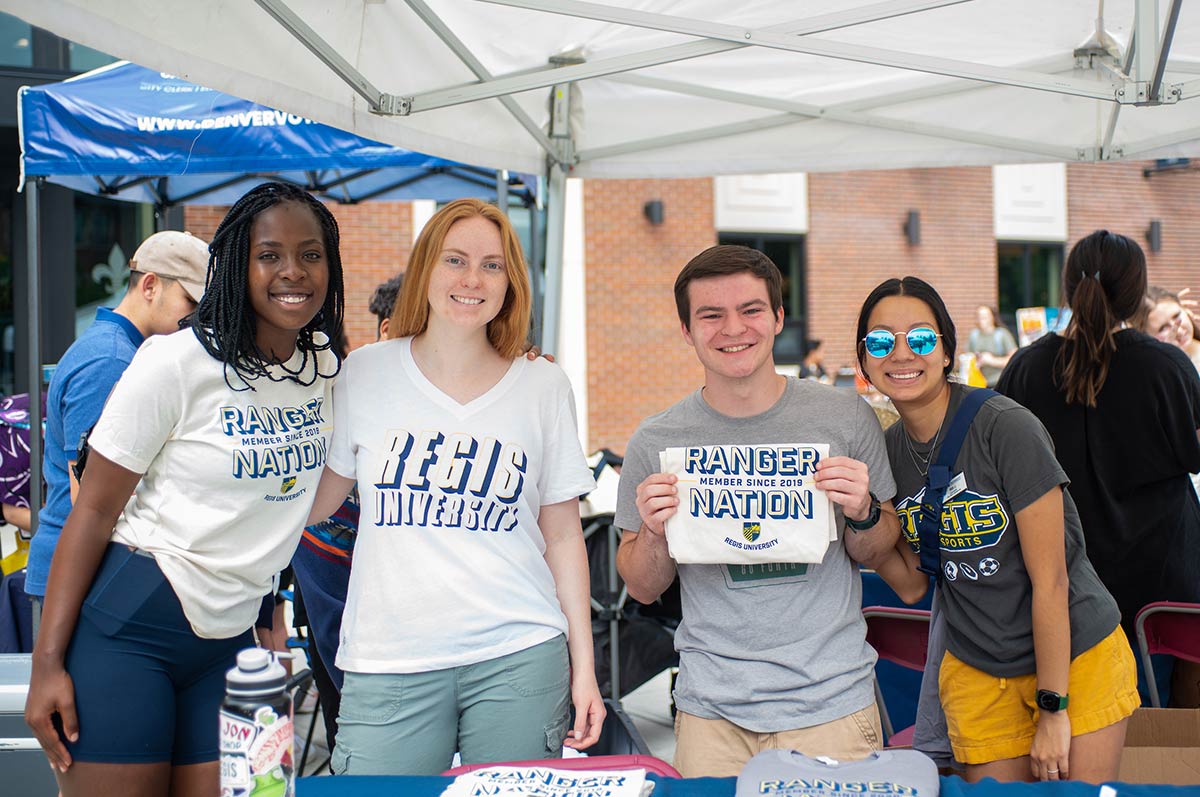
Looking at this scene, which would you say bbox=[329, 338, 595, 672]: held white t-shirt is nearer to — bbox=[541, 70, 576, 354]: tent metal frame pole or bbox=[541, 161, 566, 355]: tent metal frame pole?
bbox=[541, 70, 576, 354]: tent metal frame pole

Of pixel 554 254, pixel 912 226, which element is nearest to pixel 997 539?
pixel 554 254

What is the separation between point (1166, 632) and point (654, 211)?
1102cm

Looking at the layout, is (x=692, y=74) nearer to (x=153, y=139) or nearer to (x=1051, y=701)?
(x=1051, y=701)

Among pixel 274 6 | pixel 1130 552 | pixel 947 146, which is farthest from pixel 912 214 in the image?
pixel 274 6

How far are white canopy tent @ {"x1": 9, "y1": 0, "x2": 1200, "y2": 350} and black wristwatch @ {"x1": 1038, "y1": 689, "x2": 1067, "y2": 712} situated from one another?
64.3 inches

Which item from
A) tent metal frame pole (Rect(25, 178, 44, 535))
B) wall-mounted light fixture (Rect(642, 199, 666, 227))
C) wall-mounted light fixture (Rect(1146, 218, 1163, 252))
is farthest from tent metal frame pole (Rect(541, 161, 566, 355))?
wall-mounted light fixture (Rect(1146, 218, 1163, 252))

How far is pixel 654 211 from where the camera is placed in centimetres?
1369

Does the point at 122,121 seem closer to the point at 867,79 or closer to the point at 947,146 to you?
the point at 867,79

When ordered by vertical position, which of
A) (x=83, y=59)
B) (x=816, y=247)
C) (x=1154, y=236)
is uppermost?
(x=83, y=59)

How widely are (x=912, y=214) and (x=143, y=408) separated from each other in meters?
15.7

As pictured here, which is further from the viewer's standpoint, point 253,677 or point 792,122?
point 792,122

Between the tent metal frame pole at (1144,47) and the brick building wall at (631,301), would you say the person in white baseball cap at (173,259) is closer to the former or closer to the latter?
the tent metal frame pole at (1144,47)

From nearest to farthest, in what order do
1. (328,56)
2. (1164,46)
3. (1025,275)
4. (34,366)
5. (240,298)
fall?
(240,298) → (1164,46) → (328,56) → (34,366) → (1025,275)

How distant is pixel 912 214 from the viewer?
16.0 metres
